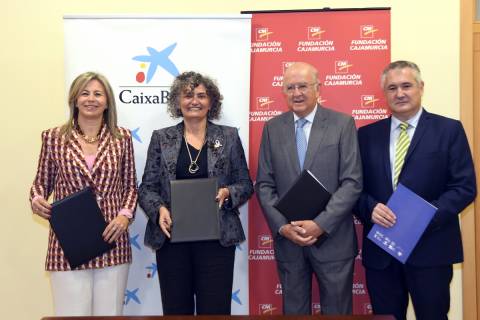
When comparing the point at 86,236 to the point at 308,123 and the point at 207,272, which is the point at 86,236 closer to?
the point at 207,272

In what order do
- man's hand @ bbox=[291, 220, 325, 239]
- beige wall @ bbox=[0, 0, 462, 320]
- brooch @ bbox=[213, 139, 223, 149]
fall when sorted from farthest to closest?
beige wall @ bbox=[0, 0, 462, 320], brooch @ bbox=[213, 139, 223, 149], man's hand @ bbox=[291, 220, 325, 239]

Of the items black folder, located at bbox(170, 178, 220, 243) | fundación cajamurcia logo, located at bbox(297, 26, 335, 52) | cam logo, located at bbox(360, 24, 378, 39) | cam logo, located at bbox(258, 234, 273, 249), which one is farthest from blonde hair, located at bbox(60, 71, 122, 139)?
cam logo, located at bbox(360, 24, 378, 39)

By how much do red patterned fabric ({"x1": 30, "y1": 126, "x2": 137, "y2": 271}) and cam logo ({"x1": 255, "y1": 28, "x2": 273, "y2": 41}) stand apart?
1.19m

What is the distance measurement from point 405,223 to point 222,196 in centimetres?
90

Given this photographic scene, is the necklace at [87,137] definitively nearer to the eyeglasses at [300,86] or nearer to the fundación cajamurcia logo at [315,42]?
the eyeglasses at [300,86]

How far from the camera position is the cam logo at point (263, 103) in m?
3.25

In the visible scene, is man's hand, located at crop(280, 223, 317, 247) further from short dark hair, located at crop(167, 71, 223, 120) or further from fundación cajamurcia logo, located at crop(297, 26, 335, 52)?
fundación cajamurcia logo, located at crop(297, 26, 335, 52)

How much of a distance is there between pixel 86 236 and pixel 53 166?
0.43 metres

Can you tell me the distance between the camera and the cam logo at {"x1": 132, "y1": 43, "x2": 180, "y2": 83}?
10.5 ft

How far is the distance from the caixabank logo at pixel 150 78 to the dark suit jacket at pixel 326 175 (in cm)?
94

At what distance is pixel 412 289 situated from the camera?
95.3 inches

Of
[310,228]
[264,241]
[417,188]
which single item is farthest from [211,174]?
[417,188]

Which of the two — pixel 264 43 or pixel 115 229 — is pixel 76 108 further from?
pixel 264 43

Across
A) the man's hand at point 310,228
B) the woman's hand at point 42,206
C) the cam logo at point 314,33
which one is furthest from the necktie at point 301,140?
the woman's hand at point 42,206
